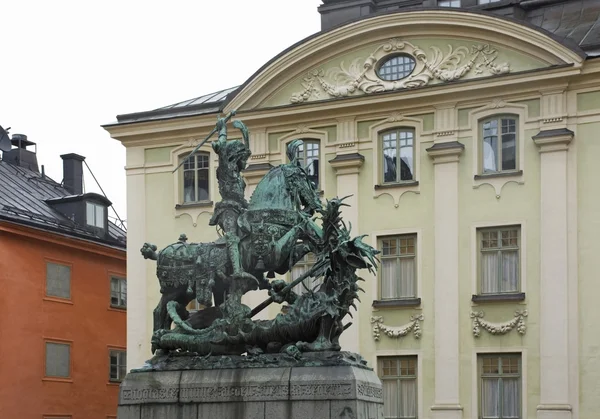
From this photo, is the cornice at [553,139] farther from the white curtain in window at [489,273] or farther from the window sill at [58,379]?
the window sill at [58,379]

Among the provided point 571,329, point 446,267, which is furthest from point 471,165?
point 571,329

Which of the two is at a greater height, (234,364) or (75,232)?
(75,232)

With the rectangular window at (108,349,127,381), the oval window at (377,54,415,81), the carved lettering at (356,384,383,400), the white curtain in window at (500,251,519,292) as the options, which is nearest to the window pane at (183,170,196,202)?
the oval window at (377,54,415,81)

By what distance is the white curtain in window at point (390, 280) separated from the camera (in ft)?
126

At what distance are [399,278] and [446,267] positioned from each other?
4.61 ft

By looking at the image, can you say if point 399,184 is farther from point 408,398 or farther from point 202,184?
point 202,184

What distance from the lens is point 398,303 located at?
38.1m

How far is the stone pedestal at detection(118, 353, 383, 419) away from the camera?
2022 cm

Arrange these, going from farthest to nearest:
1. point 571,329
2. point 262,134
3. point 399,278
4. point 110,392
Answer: point 110,392
point 262,134
point 399,278
point 571,329

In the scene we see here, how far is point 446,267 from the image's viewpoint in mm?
37812

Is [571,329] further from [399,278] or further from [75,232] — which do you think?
[75,232]

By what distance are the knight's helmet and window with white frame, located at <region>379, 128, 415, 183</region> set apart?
686 inches

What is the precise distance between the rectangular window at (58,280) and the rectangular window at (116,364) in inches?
121

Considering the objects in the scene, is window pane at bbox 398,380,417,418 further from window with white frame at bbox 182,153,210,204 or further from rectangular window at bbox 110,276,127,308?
rectangular window at bbox 110,276,127,308
